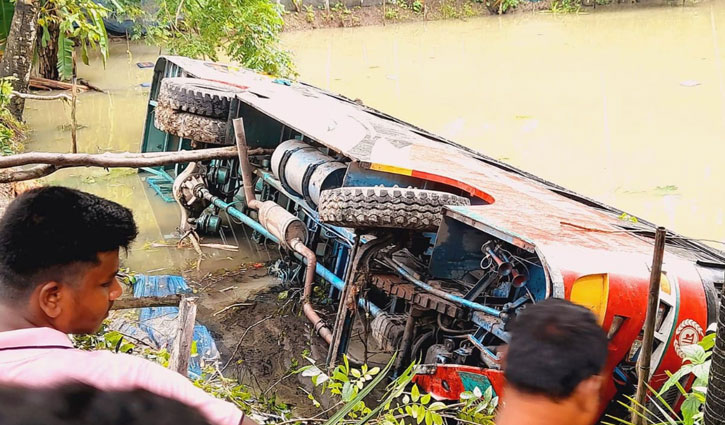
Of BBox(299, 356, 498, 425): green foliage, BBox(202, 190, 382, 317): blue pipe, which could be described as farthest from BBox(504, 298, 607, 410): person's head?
BBox(202, 190, 382, 317): blue pipe

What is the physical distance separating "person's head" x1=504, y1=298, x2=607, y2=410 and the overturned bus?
106 inches

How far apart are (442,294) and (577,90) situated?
42.3ft

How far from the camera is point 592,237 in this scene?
457 centimetres

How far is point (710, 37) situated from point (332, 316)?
65.8 feet

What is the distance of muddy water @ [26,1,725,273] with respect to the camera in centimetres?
1024

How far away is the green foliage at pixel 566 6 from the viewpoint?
29.7 meters

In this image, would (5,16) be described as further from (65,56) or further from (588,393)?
(588,393)

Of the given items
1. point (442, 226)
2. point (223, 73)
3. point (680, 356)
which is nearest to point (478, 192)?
point (442, 226)

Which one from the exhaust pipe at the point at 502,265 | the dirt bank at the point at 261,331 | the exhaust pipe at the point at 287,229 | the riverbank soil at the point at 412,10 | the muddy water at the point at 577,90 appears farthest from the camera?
the riverbank soil at the point at 412,10

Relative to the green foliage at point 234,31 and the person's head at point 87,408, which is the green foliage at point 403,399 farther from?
the green foliage at point 234,31

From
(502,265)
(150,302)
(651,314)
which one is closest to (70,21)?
(150,302)

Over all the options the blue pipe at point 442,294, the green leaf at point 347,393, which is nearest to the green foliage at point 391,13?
the blue pipe at point 442,294

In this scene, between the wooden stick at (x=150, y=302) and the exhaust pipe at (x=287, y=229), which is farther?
the exhaust pipe at (x=287, y=229)

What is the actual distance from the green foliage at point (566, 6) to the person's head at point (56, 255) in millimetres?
30394
